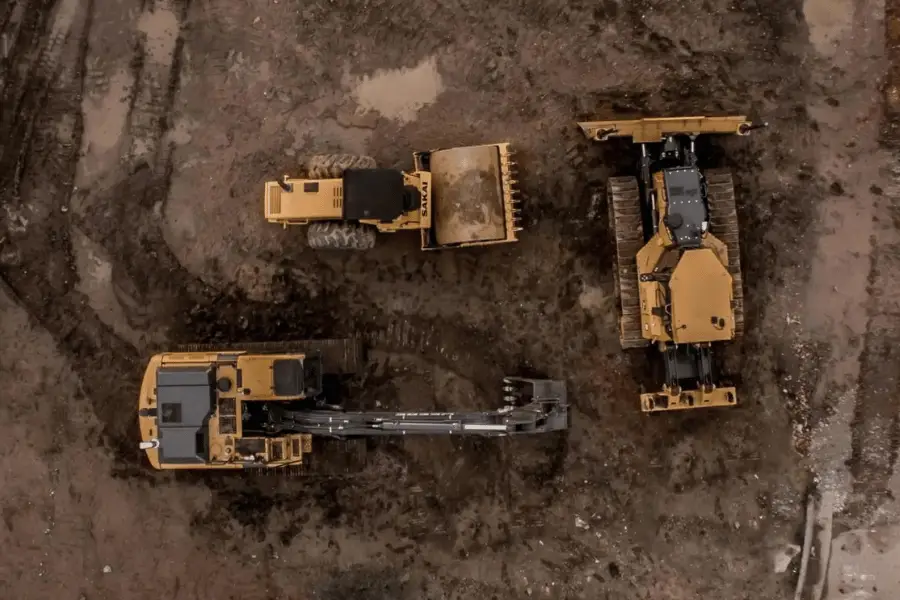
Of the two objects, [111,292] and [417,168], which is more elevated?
[417,168]

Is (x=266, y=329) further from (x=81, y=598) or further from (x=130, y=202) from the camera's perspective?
(x=81, y=598)

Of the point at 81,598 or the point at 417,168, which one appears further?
the point at 81,598

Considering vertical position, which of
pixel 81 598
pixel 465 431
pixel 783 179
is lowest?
pixel 81 598

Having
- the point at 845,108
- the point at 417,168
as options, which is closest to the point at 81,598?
the point at 417,168

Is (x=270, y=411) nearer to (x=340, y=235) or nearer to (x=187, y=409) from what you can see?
(x=187, y=409)

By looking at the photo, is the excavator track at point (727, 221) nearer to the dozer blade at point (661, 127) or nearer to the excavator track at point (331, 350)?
the dozer blade at point (661, 127)

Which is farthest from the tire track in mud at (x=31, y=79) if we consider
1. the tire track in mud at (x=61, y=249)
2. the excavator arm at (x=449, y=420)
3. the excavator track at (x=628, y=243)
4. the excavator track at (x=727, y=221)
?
the excavator track at (x=727, y=221)

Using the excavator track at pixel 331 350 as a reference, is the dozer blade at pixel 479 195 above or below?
above
